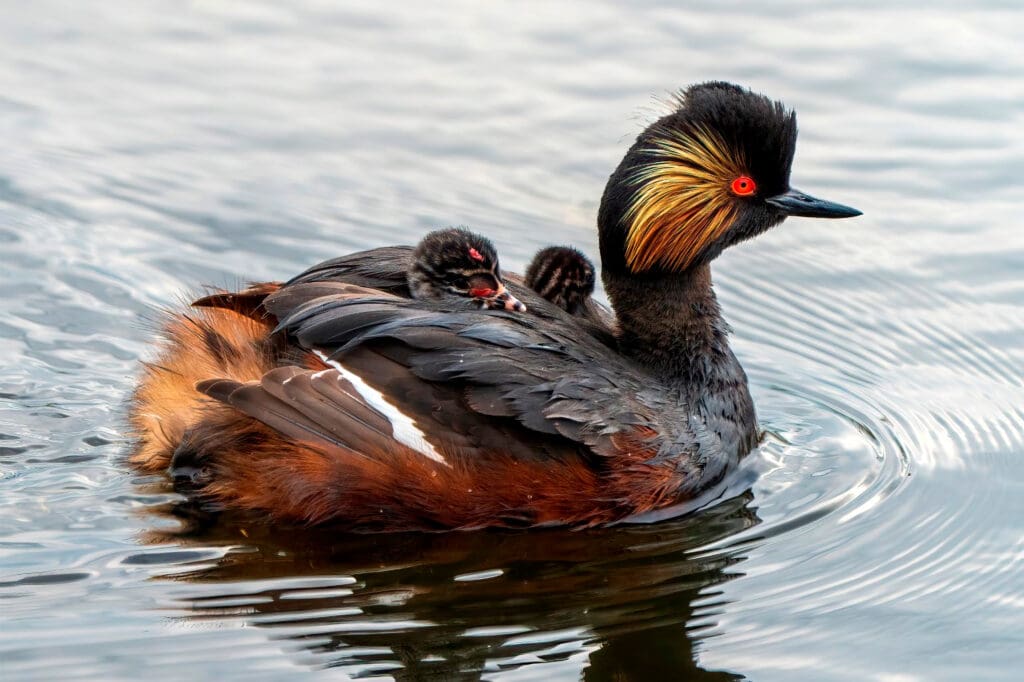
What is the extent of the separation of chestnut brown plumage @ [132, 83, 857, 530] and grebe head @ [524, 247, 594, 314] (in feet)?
1.47

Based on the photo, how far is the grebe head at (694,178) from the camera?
25.5 ft

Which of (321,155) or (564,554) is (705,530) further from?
(321,155)

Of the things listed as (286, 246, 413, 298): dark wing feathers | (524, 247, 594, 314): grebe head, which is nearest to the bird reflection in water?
(286, 246, 413, 298): dark wing feathers

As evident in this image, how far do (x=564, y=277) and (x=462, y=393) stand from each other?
1331 mm

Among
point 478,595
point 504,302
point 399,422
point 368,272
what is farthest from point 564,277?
point 478,595

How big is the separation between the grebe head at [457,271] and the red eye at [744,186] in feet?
3.63

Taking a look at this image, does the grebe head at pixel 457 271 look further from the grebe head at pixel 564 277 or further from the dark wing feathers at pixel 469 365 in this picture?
the grebe head at pixel 564 277

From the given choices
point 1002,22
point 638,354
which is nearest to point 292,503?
point 638,354

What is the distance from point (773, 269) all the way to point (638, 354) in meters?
2.24

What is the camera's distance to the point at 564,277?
8367 mm

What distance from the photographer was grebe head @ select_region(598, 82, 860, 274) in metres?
7.76

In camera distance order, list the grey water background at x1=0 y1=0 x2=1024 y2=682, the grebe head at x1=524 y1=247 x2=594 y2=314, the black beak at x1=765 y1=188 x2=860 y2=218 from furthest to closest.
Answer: the grebe head at x1=524 y1=247 x2=594 y2=314, the black beak at x1=765 y1=188 x2=860 y2=218, the grey water background at x1=0 y1=0 x2=1024 y2=682

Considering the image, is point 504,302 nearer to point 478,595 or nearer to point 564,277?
point 564,277

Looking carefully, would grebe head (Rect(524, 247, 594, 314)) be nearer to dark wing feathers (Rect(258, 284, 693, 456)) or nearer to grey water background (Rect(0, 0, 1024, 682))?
grey water background (Rect(0, 0, 1024, 682))
